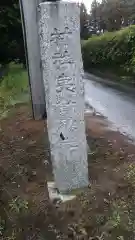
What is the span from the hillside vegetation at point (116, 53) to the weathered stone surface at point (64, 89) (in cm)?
1047

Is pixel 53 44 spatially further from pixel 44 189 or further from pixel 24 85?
pixel 24 85

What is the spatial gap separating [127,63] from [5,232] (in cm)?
1271

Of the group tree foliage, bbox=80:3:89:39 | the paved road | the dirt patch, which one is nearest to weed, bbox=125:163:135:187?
the dirt patch

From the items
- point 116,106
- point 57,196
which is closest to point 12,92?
point 116,106

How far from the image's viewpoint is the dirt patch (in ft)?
10.6

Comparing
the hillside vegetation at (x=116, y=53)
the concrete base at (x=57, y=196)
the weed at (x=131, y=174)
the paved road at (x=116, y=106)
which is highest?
the hillside vegetation at (x=116, y=53)

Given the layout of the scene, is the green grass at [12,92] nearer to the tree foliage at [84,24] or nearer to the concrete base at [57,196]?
the concrete base at [57,196]

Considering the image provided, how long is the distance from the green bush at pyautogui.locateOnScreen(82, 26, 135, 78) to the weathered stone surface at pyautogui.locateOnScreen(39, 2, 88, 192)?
1088cm

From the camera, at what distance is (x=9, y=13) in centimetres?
815

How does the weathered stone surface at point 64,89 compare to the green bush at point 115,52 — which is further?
the green bush at point 115,52

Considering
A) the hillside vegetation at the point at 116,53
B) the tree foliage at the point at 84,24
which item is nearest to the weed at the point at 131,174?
the hillside vegetation at the point at 116,53

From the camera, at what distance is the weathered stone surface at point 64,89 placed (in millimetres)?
3385

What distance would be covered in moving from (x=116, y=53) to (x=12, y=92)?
26.2ft

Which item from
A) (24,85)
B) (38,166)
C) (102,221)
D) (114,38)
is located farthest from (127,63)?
(102,221)
